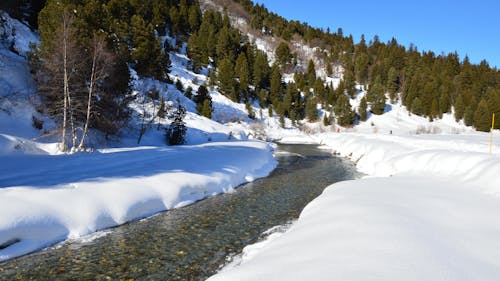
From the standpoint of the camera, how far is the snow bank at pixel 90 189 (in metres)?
7.49

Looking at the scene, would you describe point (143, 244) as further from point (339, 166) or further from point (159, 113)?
point (159, 113)

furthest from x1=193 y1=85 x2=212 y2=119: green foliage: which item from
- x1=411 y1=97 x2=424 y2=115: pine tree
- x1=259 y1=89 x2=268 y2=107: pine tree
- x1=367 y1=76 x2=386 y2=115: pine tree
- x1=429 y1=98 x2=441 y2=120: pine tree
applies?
x1=429 y1=98 x2=441 y2=120: pine tree

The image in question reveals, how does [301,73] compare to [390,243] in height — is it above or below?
above

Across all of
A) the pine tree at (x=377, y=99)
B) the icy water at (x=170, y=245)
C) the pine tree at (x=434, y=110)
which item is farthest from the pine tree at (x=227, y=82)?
the icy water at (x=170, y=245)

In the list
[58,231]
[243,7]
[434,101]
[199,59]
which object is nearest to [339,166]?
[58,231]

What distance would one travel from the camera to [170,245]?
24.6 feet

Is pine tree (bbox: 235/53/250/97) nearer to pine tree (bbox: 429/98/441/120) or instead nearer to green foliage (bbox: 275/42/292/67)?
green foliage (bbox: 275/42/292/67)

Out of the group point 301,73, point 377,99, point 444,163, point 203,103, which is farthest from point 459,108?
point 444,163

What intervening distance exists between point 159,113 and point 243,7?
11338cm

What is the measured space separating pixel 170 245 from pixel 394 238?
16.8 ft

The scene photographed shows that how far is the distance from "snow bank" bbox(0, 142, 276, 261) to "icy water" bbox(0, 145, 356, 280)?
0.54 meters

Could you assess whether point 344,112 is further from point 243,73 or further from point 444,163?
point 444,163

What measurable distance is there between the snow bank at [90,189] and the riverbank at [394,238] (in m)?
4.71

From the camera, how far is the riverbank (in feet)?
13.5
